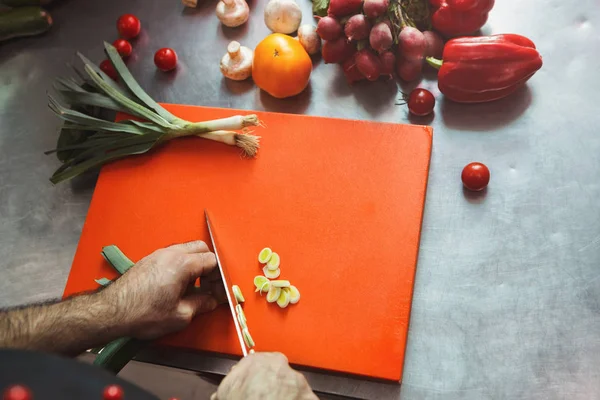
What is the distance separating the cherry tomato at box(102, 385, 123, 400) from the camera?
706mm

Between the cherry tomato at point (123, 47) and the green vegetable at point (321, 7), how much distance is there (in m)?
0.58

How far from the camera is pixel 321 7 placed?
157cm

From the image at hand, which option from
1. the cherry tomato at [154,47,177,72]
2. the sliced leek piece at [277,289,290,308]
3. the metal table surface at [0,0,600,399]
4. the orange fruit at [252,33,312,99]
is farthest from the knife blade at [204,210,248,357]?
the cherry tomato at [154,47,177,72]

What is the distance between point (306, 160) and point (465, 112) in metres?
0.45

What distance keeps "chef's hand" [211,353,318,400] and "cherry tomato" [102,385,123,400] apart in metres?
0.28

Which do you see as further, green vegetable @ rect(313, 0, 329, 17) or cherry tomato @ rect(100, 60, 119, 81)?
cherry tomato @ rect(100, 60, 119, 81)

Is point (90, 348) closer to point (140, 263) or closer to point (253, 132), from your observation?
point (140, 263)

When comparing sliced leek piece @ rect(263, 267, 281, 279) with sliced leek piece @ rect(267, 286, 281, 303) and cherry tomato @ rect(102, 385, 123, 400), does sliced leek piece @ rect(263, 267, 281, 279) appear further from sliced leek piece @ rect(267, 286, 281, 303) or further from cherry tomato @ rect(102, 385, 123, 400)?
cherry tomato @ rect(102, 385, 123, 400)

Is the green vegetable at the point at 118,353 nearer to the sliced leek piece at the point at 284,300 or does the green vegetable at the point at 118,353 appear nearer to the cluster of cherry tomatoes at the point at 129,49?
the sliced leek piece at the point at 284,300

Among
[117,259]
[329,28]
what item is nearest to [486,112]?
[329,28]

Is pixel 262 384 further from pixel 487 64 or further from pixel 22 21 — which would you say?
pixel 22 21

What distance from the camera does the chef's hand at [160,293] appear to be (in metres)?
1.24

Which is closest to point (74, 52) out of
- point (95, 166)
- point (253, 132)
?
point (95, 166)

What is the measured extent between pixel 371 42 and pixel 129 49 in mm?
752
